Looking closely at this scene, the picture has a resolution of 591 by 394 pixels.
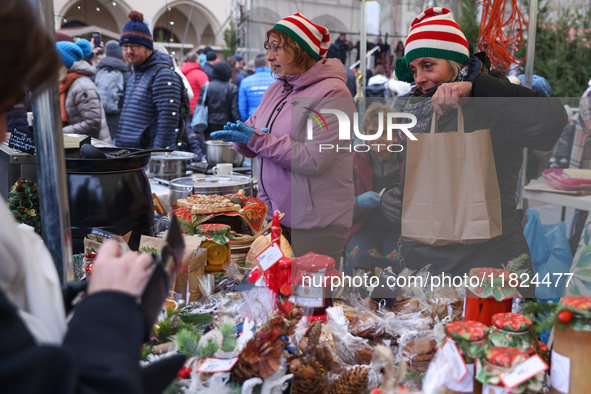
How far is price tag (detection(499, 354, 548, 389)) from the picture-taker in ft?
3.32

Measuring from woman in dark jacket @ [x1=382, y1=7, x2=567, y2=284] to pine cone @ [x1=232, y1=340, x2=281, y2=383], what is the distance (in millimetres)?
763

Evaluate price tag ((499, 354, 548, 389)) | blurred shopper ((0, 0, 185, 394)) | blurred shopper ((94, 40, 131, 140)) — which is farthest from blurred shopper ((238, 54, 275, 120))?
blurred shopper ((0, 0, 185, 394))

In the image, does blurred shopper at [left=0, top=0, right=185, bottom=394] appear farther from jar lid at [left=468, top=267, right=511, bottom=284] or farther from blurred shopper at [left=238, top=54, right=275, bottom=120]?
blurred shopper at [left=238, top=54, right=275, bottom=120]

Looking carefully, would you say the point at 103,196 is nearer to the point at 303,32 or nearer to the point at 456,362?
the point at 303,32

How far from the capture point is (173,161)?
351 cm

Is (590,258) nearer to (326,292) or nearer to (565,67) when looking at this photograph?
(326,292)

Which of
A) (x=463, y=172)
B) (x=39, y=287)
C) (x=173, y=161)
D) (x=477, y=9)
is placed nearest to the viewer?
(x=39, y=287)

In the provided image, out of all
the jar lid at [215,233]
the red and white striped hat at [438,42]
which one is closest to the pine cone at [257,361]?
the jar lid at [215,233]

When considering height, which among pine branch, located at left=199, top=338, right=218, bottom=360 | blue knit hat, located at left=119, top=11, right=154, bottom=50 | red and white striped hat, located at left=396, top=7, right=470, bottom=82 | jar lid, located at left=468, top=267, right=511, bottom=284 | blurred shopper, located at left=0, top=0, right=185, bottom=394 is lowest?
pine branch, located at left=199, top=338, right=218, bottom=360

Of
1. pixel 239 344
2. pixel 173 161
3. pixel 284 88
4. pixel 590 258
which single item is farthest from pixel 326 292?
pixel 173 161

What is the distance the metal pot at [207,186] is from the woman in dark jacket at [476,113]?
1109 mm

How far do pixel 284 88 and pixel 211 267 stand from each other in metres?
1.00

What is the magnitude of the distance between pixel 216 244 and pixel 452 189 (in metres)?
0.81

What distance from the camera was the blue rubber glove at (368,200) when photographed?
1812mm
